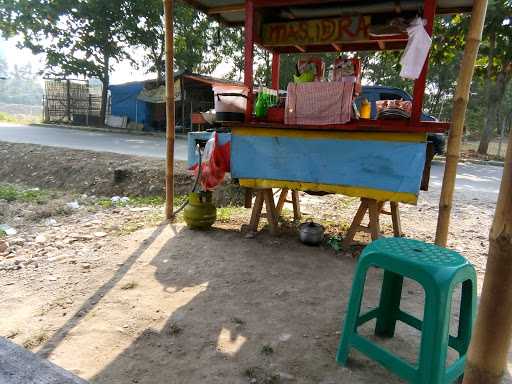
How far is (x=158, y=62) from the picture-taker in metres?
19.9

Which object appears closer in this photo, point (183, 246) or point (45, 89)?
point (183, 246)

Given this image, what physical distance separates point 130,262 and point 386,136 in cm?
295

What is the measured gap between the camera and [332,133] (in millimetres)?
3848

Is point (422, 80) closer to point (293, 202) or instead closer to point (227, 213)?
point (293, 202)

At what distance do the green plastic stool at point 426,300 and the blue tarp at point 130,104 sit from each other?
60.8ft

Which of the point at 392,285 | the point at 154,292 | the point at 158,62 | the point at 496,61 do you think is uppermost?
the point at 158,62

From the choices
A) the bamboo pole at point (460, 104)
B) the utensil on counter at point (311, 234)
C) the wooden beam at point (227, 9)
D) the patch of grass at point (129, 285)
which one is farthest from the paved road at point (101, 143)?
the bamboo pole at point (460, 104)

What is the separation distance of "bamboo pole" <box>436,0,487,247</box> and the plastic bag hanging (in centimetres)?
34

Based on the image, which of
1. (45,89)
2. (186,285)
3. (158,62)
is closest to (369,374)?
(186,285)

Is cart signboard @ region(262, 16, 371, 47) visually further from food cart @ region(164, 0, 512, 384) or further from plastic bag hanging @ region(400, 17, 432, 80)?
plastic bag hanging @ region(400, 17, 432, 80)

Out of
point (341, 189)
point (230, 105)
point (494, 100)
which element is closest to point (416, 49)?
point (341, 189)

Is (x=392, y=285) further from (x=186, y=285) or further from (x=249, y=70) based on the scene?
(x=249, y=70)

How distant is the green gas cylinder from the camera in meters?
4.56

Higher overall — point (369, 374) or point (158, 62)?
point (158, 62)
